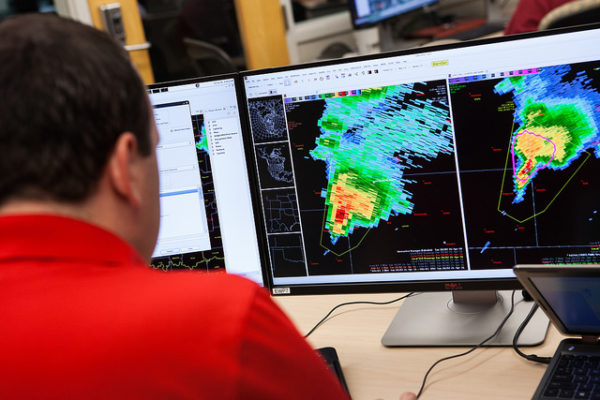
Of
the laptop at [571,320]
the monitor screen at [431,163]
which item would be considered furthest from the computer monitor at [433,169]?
the laptop at [571,320]

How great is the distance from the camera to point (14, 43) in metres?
0.66

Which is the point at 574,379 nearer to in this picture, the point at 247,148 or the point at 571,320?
the point at 571,320

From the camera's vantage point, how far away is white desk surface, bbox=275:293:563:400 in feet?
3.58

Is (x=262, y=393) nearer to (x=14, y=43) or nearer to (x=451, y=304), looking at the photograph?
(x=14, y=43)

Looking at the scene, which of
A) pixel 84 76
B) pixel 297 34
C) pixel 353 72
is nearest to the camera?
pixel 84 76

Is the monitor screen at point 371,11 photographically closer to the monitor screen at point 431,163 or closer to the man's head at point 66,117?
the monitor screen at point 431,163

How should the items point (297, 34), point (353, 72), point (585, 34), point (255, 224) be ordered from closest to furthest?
point (585, 34)
point (353, 72)
point (255, 224)
point (297, 34)

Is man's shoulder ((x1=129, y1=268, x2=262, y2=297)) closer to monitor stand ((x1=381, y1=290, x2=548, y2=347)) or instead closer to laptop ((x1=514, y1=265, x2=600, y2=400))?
laptop ((x1=514, y1=265, x2=600, y2=400))

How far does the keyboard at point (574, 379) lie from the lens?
3.13 ft

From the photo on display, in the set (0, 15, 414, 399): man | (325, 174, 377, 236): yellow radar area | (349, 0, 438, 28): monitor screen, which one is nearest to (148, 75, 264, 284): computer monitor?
(325, 174, 377, 236): yellow radar area

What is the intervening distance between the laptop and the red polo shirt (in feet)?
1.43

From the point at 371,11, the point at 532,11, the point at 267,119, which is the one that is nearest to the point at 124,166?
the point at 267,119

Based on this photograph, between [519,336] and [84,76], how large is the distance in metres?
0.84

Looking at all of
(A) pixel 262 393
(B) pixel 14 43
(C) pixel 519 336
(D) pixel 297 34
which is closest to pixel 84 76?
(B) pixel 14 43
